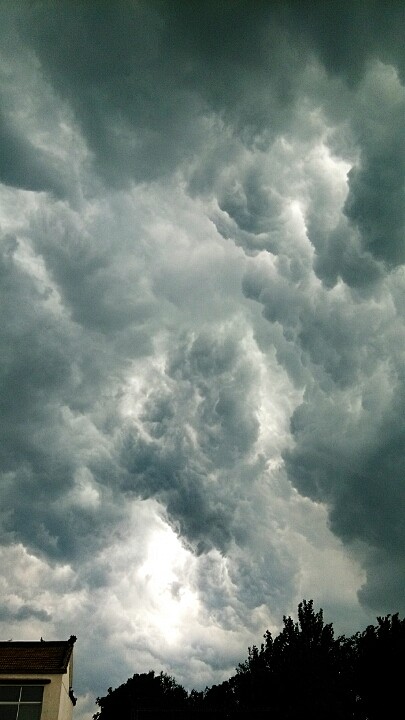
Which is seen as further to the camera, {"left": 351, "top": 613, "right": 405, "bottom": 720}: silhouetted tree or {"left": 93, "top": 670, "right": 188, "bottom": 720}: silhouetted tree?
{"left": 93, "top": 670, "right": 188, "bottom": 720}: silhouetted tree

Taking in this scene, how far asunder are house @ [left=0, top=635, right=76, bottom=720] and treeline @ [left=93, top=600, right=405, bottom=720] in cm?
576

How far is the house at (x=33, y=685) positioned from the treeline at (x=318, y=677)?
5.76 meters

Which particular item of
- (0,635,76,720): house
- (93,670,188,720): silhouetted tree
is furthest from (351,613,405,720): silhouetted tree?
(93,670,188,720): silhouetted tree

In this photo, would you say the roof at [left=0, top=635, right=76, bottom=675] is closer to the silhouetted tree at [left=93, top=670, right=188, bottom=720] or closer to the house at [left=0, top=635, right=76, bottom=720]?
the house at [left=0, top=635, right=76, bottom=720]

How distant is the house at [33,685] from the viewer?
30562mm

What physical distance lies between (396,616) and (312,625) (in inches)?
294

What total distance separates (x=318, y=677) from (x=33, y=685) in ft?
68.9

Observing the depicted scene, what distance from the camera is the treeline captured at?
3183 centimetres

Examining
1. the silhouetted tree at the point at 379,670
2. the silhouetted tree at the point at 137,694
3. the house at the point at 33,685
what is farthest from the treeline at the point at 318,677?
the silhouetted tree at the point at 137,694

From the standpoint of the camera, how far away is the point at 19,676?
3138cm

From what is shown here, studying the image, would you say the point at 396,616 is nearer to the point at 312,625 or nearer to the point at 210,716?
the point at 312,625

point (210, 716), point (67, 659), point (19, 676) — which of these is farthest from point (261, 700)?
point (19, 676)

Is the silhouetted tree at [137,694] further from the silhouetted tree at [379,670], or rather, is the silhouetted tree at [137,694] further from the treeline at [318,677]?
the silhouetted tree at [379,670]

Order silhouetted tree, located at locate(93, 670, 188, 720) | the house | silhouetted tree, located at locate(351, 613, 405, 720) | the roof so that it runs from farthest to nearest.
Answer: silhouetted tree, located at locate(93, 670, 188, 720), silhouetted tree, located at locate(351, 613, 405, 720), the roof, the house
